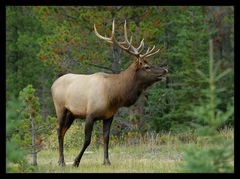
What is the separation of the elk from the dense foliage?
2.20ft

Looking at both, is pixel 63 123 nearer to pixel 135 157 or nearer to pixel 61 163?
pixel 61 163

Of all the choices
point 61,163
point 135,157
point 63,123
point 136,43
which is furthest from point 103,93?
point 136,43

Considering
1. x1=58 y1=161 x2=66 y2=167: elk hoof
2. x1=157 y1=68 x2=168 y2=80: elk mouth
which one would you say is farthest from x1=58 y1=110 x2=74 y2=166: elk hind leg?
x1=157 y1=68 x2=168 y2=80: elk mouth

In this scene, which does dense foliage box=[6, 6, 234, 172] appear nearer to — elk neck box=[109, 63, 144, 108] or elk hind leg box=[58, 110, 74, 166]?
elk hind leg box=[58, 110, 74, 166]

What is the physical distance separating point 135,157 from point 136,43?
4.10 m

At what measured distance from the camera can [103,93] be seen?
10.8m

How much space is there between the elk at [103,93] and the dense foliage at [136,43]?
0.67 m

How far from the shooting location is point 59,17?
1597cm

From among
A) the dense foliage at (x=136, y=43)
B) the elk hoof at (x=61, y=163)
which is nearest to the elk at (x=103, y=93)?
the elk hoof at (x=61, y=163)

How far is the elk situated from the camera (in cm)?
1069

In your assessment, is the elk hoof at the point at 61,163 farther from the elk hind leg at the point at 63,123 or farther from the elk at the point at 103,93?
the elk hind leg at the point at 63,123

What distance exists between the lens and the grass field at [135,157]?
10.1 metres
